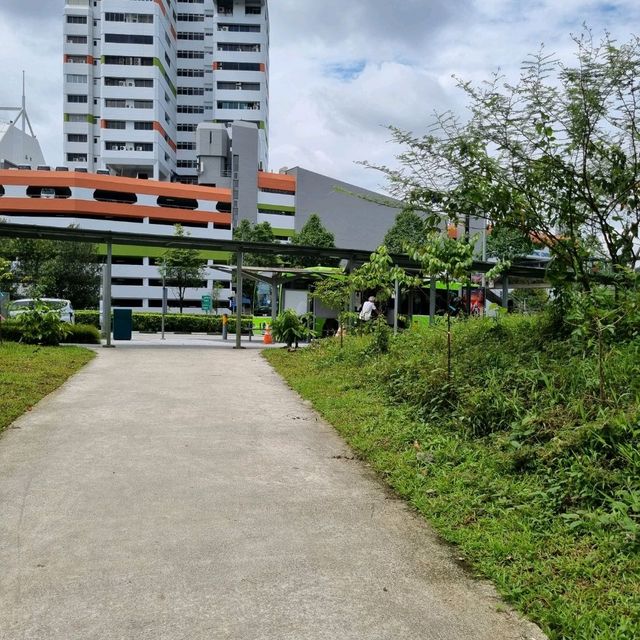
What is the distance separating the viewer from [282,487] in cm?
490

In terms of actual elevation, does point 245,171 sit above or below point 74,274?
above

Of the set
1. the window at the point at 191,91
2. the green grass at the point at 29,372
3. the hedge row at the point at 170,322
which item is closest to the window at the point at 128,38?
the window at the point at 191,91

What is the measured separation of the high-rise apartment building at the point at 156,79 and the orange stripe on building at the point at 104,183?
29.3 feet

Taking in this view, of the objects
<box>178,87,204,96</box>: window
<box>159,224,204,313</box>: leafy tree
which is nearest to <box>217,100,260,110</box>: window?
<box>178,87,204,96</box>: window

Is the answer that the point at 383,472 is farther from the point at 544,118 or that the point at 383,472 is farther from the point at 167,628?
the point at 544,118

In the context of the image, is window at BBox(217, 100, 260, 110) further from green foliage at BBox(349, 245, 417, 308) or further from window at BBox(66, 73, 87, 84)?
green foliage at BBox(349, 245, 417, 308)

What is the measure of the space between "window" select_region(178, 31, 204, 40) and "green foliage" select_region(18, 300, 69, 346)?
79.9m

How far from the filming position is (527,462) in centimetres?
479

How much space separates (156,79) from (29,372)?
6934cm

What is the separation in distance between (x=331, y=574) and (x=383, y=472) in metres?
2.03

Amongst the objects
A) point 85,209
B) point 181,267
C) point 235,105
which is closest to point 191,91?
point 235,105

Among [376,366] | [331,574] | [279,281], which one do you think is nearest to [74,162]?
[279,281]

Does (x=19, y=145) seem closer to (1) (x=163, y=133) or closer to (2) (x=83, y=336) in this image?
(1) (x=163, y=133)

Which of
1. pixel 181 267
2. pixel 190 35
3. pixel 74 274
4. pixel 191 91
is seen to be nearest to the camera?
pixel 74 274
